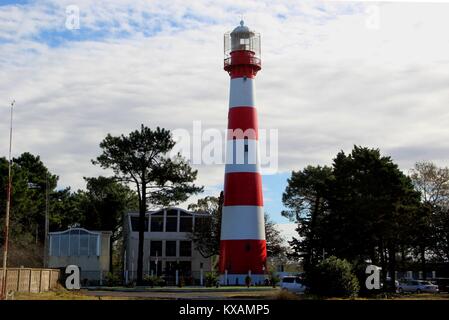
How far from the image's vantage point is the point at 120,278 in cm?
6544

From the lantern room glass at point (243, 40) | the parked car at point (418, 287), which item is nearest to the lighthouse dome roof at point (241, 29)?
the lantern room glass at point (243, 40)

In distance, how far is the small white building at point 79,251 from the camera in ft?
220

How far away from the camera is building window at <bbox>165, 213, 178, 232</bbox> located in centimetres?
7388

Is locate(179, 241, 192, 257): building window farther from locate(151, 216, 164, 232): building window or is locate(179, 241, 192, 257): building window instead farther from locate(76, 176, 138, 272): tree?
locate(76, 176, 138, 272): tree

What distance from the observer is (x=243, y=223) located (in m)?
50.6

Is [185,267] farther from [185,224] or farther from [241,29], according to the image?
[241,29]

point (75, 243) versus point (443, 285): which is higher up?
point (75, 243)

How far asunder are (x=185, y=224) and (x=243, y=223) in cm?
2483

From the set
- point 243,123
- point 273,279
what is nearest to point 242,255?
point 273,279

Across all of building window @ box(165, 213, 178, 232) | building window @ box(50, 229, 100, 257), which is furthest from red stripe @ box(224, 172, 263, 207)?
building window @ box(165, 213, 178, 232)

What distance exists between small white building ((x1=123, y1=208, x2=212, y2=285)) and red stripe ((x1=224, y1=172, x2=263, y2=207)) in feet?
74.6
